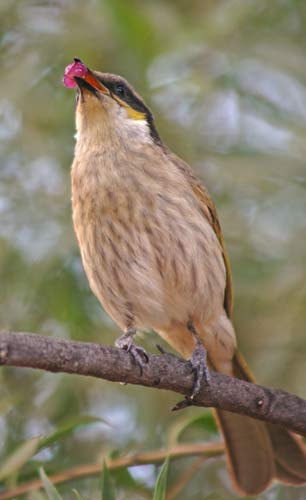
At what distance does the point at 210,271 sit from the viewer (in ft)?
13.4

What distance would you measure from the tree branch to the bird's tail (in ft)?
1.79

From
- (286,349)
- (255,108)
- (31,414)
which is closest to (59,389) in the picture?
(31,414)

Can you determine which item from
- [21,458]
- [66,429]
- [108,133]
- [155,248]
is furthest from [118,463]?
[108,133]

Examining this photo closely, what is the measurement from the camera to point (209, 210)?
4.22 m

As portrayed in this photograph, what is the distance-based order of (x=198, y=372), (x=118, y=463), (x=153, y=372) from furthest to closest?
(x=118, y=463)
(x=198, y=372)
(x=153, y=372)

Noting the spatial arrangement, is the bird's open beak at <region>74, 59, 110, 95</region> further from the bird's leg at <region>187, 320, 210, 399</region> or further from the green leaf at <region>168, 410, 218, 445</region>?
the green leaf at <region>168, 410, 218, 445</region>

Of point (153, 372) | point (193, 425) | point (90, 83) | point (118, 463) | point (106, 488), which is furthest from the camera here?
point (90, 83)

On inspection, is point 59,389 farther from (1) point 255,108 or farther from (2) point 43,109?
(1) point 255,108

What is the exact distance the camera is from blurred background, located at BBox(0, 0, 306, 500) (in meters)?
4.05

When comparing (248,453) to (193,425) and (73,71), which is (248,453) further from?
(73,71)

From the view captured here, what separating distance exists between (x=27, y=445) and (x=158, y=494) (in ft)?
2.71

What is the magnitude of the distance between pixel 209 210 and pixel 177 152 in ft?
1.32

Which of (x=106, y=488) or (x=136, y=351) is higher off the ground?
(x=136, y=351)

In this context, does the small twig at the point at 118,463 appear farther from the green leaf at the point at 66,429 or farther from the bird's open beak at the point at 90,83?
the bird's open beak at the point at 90,83
